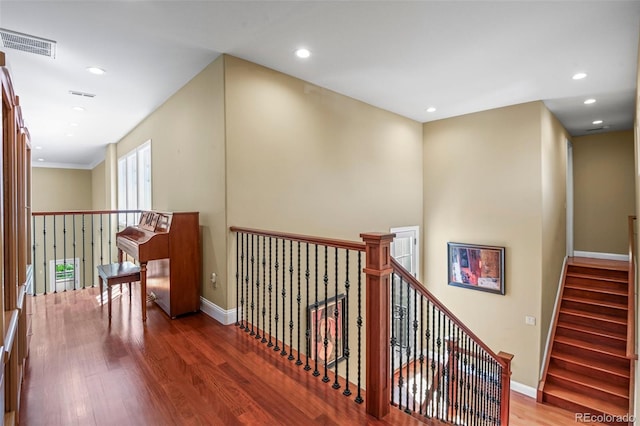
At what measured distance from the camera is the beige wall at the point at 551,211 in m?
4.96

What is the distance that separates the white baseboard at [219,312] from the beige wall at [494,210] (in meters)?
4.23

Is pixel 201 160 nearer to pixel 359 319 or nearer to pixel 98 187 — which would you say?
pixel 359 319

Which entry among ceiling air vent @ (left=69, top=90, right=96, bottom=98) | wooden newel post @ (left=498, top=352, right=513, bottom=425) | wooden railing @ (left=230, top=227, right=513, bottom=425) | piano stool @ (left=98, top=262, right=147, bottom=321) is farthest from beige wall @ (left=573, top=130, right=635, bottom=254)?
ceiling air vent @ (left=69, top=90, right=96, bottom=98)

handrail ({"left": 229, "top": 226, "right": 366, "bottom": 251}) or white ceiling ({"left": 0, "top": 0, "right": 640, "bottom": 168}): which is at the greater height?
white ceiling ({"left": 0, "top": 0, "right": 640, "bottom": 168})

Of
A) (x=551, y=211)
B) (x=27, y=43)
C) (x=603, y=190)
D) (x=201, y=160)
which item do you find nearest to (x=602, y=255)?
(x=603, y=190)

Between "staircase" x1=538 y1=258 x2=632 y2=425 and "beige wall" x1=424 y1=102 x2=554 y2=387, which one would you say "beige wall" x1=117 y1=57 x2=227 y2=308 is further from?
"staircase" x1=538 y1=258 x2=632 y2=425

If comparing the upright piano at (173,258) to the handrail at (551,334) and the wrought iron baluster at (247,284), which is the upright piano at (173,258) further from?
the handrail at (551,334)

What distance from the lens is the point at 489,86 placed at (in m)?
4.29

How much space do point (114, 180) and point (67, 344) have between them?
594 centimetres

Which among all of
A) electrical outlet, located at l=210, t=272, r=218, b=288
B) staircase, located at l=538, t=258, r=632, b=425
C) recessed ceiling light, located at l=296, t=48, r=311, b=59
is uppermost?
recessed ceiling light, located at l=296, t=48, r=311, b=59

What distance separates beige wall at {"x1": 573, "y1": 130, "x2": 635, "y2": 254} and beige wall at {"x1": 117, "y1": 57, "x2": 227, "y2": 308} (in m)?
8.36

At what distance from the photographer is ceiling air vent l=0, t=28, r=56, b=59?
111 inches

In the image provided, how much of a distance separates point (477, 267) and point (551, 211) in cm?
159

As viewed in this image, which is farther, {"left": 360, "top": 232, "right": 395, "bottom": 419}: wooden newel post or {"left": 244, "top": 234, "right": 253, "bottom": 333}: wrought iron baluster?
{"left": 244, "top": 234, "right": 253, "bottom": 333}: wrought iron baluster
